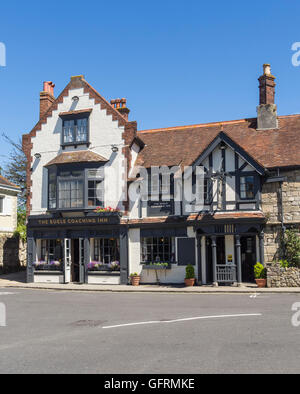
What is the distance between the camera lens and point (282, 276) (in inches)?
765

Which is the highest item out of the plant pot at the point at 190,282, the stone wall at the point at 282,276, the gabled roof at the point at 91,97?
the gabled roof at the point at 91,97

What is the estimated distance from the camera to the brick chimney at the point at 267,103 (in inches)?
933

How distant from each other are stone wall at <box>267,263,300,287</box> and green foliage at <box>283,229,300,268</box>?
113cm

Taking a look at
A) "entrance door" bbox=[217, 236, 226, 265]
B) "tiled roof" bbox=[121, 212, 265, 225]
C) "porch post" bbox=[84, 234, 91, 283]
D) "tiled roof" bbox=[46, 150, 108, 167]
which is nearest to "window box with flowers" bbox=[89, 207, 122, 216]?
"tiled roof" bbox=[121, 212, 265, 225]

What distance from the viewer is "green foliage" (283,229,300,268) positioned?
2030cm

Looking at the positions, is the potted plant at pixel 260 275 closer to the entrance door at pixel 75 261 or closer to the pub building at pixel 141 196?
the pub building at pixel 141 196

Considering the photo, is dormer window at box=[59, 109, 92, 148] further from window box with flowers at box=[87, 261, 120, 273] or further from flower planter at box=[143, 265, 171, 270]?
flower planter at box=[143, 265, 171, 270]

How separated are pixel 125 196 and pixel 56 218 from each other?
4.03 m

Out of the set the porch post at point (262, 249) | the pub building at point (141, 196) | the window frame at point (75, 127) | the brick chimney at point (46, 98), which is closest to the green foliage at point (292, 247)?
the pub building at point (141, 196)

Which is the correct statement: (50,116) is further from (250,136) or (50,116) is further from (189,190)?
(250,136)

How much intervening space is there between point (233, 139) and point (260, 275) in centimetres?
709

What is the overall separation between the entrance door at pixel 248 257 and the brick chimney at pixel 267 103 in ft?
20.9

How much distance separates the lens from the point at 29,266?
24.7 metres
